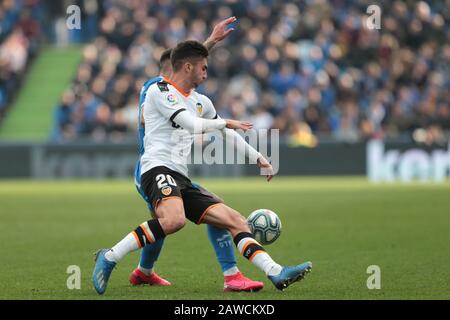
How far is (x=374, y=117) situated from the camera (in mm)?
28734

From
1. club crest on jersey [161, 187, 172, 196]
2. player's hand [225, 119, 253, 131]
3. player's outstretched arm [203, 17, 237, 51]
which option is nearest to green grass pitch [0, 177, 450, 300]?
club crest on jersey [161, 187, 172, 196]

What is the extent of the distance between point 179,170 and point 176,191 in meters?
0.31

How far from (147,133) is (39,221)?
768 centimetres

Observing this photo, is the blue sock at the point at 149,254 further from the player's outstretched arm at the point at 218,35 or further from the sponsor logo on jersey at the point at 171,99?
the player's outstretched arm at the point at 218,35

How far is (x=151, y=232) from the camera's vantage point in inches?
340

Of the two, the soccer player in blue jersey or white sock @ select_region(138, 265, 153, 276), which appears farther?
white sock @ select_region(138, 265, 153, 276)

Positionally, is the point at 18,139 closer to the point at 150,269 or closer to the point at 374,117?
the point at 374,117

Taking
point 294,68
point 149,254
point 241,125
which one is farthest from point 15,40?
point 241,125

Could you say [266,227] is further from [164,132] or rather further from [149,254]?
[164,132]

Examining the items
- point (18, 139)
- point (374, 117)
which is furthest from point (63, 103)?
point (374, 117)

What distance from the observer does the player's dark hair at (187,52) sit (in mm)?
8852

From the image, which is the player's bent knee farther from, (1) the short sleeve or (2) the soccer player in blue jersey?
(1) the short sleeve

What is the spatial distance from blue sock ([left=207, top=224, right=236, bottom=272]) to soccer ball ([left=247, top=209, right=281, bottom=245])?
26 cm

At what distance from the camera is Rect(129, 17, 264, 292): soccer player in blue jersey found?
29.3 ft
